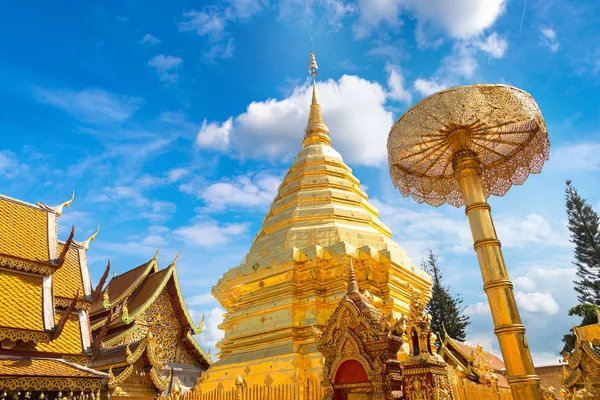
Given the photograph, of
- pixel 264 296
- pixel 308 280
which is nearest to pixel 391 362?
pixel 308 280

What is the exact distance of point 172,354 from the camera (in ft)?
45.5

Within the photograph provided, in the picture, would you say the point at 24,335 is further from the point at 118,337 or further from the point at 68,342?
the point at 118,337

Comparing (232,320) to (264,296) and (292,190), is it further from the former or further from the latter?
(292,190)

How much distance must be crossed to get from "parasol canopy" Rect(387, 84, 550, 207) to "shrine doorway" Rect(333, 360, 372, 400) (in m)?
2.91

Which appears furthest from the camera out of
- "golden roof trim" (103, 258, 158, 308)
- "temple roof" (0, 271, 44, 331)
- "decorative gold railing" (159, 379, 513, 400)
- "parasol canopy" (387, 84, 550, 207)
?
"golden roof trim" (103, 258, 158, 308)

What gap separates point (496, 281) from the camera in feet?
15.8

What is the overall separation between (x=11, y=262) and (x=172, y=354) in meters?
7.89

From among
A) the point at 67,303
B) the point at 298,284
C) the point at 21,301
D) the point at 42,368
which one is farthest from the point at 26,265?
the point at 298,284

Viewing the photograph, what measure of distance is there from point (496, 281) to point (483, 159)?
2.52m

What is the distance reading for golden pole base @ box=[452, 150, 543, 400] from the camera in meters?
4.42

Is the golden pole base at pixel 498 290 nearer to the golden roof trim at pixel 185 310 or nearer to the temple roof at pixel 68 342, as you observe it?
the temple roof at pixel 68 342

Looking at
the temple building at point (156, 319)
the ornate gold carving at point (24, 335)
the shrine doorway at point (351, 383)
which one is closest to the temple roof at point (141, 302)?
the temple building at point (156, 319)

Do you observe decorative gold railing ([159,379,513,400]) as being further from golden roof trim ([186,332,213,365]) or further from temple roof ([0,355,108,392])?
golden roof trim ([186,332,213,365])

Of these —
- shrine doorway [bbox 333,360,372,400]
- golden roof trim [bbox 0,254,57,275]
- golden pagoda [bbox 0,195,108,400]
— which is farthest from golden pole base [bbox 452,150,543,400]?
golden roof trim [bbox 0,254,57,275]
